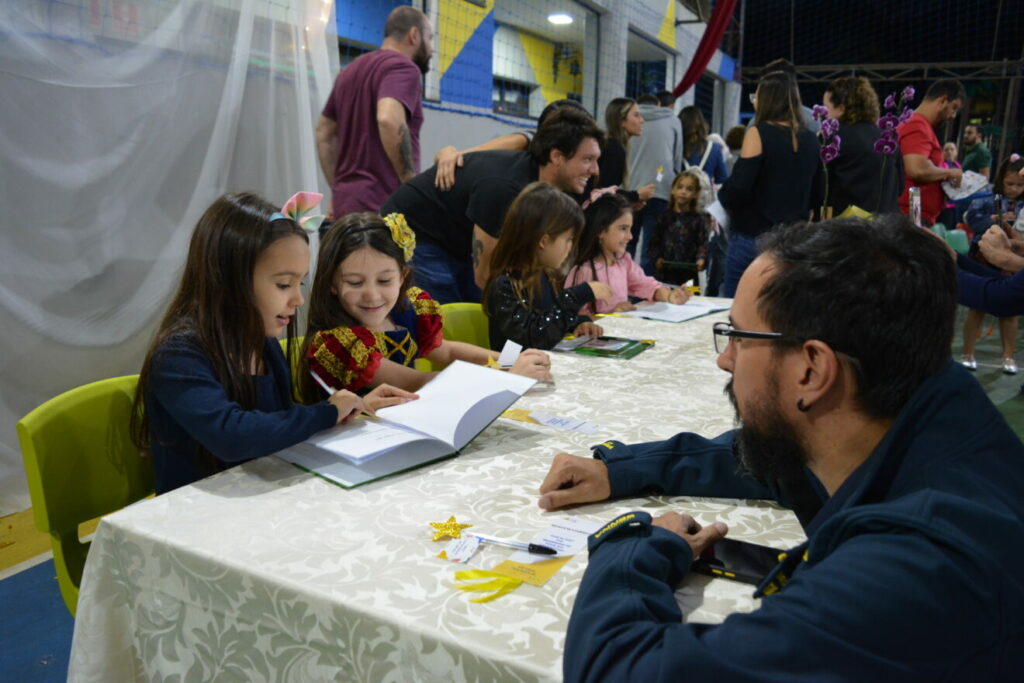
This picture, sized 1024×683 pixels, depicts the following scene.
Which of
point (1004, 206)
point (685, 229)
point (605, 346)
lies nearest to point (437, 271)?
point (605, 346)

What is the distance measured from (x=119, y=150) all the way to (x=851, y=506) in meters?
2.73

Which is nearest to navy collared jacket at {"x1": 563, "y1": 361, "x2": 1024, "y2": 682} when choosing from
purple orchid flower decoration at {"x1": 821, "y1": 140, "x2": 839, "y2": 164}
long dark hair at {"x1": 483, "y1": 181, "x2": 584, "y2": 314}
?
long dark hair at {"x1": 483, "y1": 181, "x2": 584, "y2": 314}

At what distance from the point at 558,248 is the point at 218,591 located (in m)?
1.84

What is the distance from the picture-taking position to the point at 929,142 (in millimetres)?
4414

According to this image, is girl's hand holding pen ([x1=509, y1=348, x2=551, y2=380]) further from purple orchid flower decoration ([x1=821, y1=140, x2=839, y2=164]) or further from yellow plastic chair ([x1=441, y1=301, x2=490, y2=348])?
purple orchid flower decoration ([x1=821, y1=140, x2=839, y2=164])

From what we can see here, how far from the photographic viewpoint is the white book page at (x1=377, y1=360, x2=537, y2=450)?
1.34 metres

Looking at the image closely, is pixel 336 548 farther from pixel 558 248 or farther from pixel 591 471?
pixel 558 248

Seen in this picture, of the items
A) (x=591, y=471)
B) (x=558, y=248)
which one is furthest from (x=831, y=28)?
(x=591, y=471)

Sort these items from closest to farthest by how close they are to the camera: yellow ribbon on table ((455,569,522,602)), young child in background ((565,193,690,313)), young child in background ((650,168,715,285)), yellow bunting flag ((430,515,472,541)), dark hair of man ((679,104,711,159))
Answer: yellow ribbon on table ((455,569,522,602)) → yellow bunting flag ((430,515,472,541)) → young child in background ((565,193,690,313)) → young child in background ((650,168,715,285)) → dark hair of man ((679,104,711,159))

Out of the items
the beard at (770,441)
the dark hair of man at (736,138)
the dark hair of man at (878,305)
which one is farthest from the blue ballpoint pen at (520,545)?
the dark hair of man at (736,138)

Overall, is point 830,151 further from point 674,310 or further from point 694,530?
point 694,530

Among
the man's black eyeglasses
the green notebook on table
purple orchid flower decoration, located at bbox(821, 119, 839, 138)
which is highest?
purple orchid flower decoration, located at bbox(821, 119, 839, 138)

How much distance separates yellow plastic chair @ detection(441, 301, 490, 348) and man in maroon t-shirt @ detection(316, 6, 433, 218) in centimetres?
71

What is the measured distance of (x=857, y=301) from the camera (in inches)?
29.4
